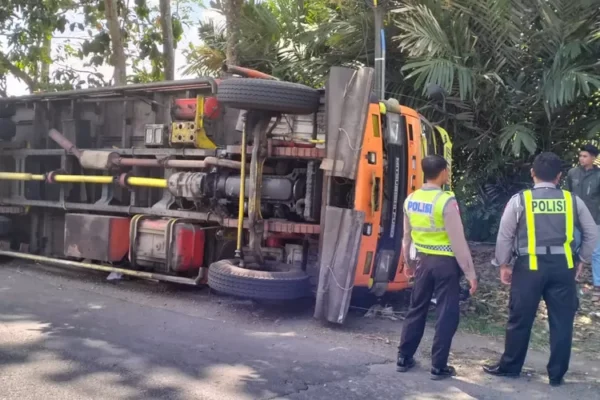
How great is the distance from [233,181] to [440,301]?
2557mm

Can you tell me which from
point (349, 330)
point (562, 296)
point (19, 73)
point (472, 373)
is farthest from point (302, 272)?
point (19, 73)

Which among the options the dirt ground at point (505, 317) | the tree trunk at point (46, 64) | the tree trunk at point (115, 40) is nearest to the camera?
the dirt ground at point (505, 317)

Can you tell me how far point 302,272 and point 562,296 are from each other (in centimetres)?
236

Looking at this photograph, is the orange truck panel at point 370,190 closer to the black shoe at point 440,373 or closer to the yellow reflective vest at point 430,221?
the yellow reflective vest at point 430,221

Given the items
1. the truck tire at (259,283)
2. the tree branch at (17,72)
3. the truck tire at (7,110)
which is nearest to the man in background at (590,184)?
the truck tire at (259,283)

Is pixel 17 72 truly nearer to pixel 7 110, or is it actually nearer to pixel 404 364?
pixel 7 110

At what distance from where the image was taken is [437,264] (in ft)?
15.1

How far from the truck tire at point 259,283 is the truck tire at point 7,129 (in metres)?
4.35

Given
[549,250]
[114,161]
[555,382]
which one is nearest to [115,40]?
[114,161]

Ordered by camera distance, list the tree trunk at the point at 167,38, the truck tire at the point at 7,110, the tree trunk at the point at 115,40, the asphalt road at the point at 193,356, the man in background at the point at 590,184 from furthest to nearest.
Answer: the tree trunk at the point at 167,38 < the tree trunk at the point at 115,40 < the truck tire at the point at 7,110 < the man in background at the point at 590,184 < the asphalt road at the point at 193,356

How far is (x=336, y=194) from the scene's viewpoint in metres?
5.89

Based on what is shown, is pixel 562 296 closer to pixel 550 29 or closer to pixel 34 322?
pixel 34 322

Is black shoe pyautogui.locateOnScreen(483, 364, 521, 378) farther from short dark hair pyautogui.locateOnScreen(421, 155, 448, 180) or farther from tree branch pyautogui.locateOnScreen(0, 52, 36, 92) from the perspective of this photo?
tree branch pyautogui.locateOnScreen(0, 52, 36, 92)

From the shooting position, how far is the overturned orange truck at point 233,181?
18.9ft
